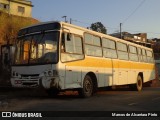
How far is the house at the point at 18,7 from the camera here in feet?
184

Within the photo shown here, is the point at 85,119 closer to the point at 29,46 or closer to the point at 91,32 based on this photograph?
the point at 29,46

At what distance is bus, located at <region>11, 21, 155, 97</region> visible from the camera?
1362cm

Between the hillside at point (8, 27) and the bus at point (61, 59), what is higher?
the hillside at point (8, 27)

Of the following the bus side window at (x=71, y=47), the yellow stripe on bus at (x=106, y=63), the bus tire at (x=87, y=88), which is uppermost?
the bus side window at (x=71, y=47)

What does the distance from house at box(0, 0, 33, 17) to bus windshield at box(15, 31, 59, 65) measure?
4187 centimetres

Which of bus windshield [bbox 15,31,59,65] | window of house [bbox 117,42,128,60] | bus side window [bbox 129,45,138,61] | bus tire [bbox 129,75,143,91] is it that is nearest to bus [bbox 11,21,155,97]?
bus windshield [bbox 15,31,59,65]

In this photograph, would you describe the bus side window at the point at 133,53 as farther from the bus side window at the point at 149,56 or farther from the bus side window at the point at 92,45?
the bus side window at the point at 92,45

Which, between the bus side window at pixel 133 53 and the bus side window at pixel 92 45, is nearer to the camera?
the bus side window at pixel 92 45

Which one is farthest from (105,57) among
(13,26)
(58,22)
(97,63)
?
(13,26)

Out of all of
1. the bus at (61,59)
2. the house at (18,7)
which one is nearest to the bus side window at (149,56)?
the bus at (61,59)

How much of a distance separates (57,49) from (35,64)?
1162 mm

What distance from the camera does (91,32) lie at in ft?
53.8

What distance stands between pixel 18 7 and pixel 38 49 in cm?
4623

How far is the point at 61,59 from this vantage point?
13633 mm
